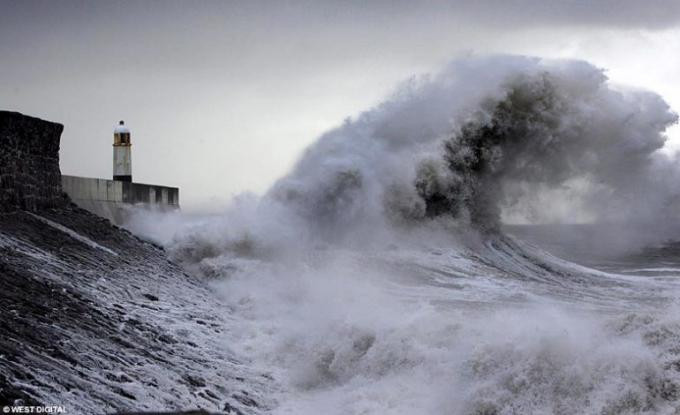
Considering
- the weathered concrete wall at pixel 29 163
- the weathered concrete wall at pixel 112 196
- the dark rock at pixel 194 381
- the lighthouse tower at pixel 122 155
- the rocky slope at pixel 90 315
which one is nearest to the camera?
the rocky slope at pixel 90 315

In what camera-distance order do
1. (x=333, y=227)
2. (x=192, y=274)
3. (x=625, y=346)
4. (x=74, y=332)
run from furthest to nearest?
(x=333, y=227) < (x=192, y=274) < (x=74, y=332) < (x=625, y=346)

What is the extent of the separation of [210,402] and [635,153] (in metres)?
13.2

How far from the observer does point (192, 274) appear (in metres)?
13.2

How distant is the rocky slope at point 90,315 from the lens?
6.12 m

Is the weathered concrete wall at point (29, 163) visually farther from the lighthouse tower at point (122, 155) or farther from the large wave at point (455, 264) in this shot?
the lighthouse tower at point (122, 155)

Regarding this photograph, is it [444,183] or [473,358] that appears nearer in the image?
[473,358]

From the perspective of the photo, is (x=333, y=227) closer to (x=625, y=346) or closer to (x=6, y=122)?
(x=6, y=122)

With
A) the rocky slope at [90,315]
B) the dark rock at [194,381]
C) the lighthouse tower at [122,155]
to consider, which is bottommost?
the dark rock at [194,381]

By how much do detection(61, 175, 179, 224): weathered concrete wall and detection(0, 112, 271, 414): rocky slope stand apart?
63 centimetres

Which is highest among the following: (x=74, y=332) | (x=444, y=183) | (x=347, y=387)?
(x=444, y=183)

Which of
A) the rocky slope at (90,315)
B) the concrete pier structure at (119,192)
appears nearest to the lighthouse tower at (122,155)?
the concrete pier structure at (119,192)

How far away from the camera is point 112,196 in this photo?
49.6ft

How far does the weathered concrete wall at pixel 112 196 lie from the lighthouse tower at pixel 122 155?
664 mm

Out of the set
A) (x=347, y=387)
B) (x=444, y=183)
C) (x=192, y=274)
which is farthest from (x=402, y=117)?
(x=347, y=387)
